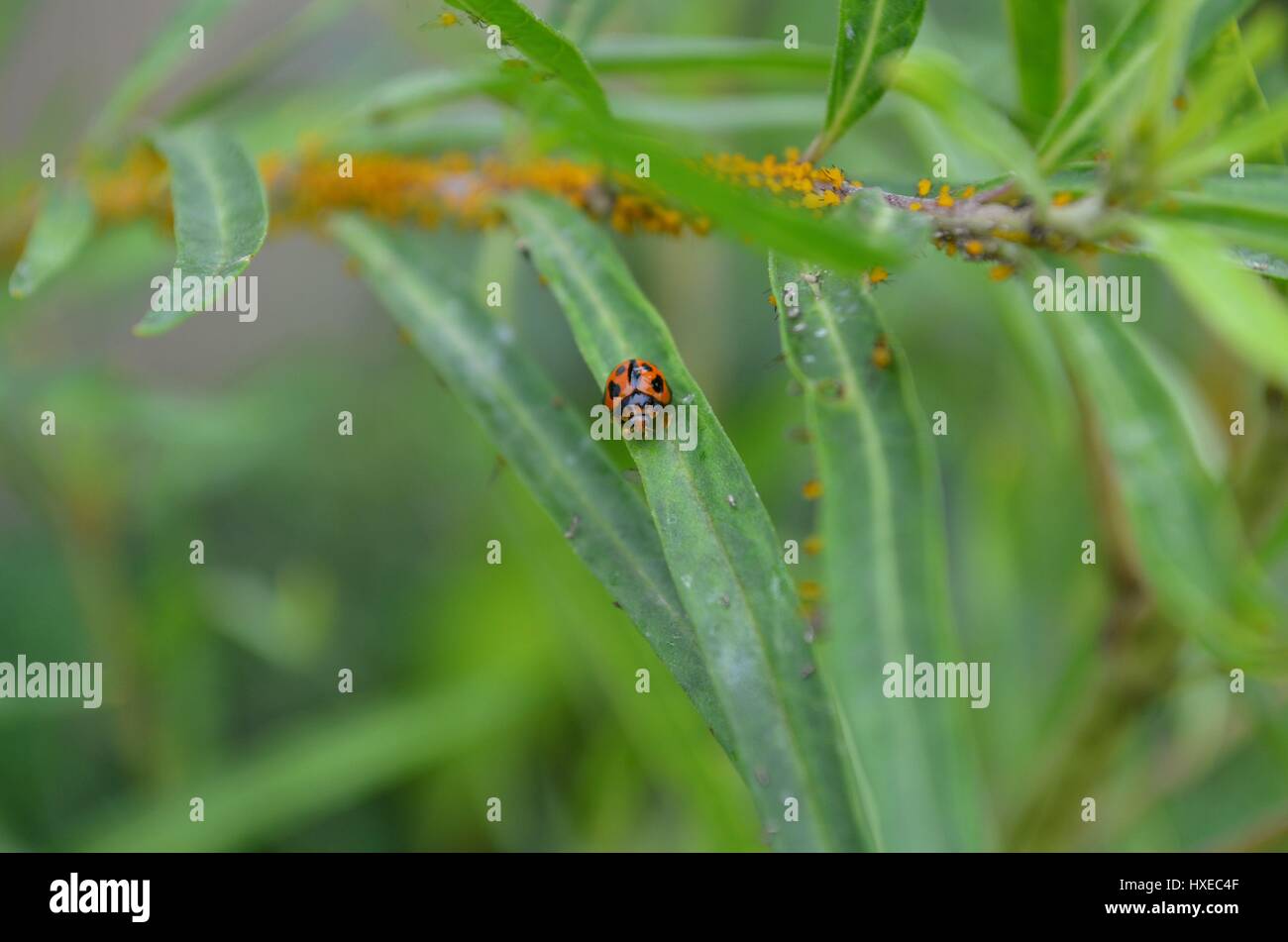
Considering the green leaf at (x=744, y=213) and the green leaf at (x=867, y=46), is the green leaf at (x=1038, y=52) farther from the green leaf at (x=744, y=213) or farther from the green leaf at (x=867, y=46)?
the green leaf at (x=744, y=213)

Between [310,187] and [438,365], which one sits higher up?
[310,187]

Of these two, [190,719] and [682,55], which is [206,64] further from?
[682,55]

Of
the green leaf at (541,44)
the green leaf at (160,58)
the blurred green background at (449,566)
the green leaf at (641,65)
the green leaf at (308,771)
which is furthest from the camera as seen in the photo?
the green leaf at (308,771)

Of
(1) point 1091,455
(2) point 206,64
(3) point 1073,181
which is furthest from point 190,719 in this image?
(2) point 206,64

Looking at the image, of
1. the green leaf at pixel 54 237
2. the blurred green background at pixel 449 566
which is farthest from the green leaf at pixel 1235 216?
the green leaf at pixel 54 237

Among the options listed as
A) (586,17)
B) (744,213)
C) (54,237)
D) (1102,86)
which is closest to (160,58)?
(54,237)

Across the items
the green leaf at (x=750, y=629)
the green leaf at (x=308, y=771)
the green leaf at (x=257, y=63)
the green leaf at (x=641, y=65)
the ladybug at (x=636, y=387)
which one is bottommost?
the green leaf at (x=308, y=771)

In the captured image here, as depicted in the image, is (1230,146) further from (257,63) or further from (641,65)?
(257,63)
